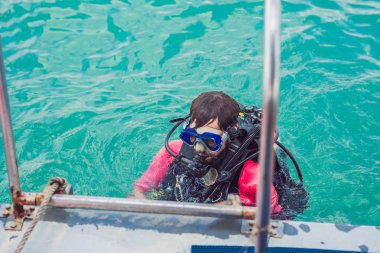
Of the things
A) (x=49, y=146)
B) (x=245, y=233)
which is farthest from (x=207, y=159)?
(x=49, y=146)

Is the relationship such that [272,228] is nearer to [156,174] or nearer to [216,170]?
[216,170]

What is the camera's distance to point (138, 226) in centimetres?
228

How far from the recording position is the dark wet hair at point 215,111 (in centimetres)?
328

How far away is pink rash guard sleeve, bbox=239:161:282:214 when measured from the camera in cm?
318

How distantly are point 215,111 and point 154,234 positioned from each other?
1.28m

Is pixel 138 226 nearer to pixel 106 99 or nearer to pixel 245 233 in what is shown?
pixel 245 233

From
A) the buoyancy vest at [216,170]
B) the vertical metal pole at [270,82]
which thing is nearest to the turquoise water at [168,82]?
the buoyancy vest at [216,170]

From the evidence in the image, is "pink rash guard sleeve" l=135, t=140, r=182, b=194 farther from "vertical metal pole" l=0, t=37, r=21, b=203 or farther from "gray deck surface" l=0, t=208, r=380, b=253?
"vertical metal pole" l=0, t=37, r=21, b=203

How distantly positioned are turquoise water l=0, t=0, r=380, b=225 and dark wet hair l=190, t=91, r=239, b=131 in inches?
53.0

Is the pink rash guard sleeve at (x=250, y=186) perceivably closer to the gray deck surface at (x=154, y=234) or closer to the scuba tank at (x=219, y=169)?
the scuba tank at (x=219, y=169)

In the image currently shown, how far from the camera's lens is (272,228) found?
2258 mm

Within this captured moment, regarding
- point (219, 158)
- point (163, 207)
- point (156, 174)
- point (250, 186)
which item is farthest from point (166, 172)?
point (163, 207)

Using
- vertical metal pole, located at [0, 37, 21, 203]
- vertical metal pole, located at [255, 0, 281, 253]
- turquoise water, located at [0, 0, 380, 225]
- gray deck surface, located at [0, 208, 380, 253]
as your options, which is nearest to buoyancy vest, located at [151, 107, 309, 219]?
turquoise water, located at [0, 0, 380, 225]

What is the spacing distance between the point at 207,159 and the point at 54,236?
1.36 metres
